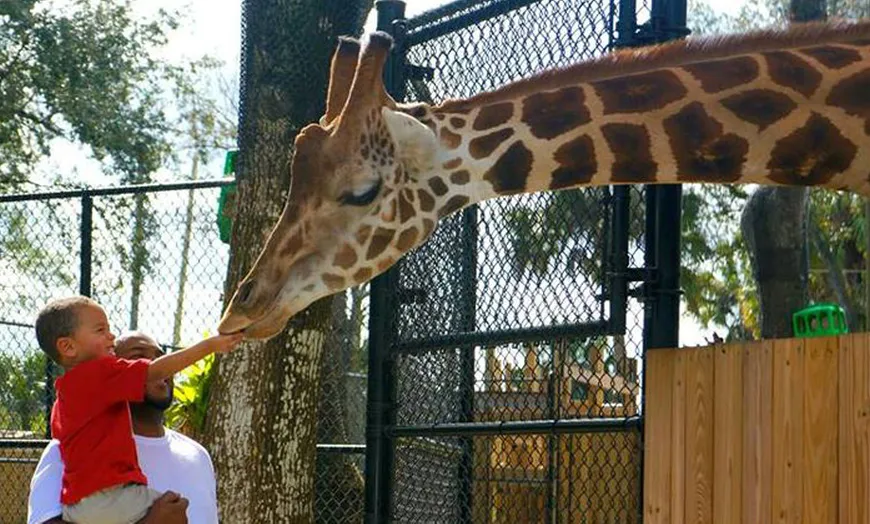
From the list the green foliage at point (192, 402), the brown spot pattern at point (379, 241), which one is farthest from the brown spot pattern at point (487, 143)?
the green foliage at point (192, 402)

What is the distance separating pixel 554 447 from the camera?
6520mm

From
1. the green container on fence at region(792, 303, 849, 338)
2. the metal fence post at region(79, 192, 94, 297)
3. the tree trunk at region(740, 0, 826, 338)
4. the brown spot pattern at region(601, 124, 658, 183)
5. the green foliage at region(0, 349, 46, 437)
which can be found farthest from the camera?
the tree trunk at region(740, 0, 826, 338)

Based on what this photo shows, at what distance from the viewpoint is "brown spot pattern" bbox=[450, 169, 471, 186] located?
5.48 m

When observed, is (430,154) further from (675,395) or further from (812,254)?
(812,254)

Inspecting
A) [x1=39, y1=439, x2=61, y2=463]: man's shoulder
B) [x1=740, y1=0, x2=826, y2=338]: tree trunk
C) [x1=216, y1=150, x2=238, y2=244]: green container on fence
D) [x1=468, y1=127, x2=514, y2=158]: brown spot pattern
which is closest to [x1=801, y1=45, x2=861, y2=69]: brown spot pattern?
[x1=468, y1=127, x2=514, y2=158]: brown spot pattern

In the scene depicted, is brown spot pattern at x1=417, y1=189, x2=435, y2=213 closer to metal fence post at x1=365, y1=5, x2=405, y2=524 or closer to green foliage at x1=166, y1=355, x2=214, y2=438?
metal fence post at x1=365, y1=5, x2=405, y2=524

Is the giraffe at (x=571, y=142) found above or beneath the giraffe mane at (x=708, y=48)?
beneath

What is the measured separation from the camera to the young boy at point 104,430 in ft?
16.2

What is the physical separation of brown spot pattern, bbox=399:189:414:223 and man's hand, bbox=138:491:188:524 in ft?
4.06

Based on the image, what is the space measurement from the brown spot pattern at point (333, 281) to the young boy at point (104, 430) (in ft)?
1.49

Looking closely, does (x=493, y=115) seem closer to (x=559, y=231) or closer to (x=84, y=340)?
(x=559, y=231)

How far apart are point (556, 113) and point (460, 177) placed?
0.41m

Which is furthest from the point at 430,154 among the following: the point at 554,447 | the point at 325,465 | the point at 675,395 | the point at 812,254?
the point at 812,254

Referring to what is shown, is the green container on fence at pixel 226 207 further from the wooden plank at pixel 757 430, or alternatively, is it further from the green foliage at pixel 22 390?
the wooden plank at pixel 757 430
